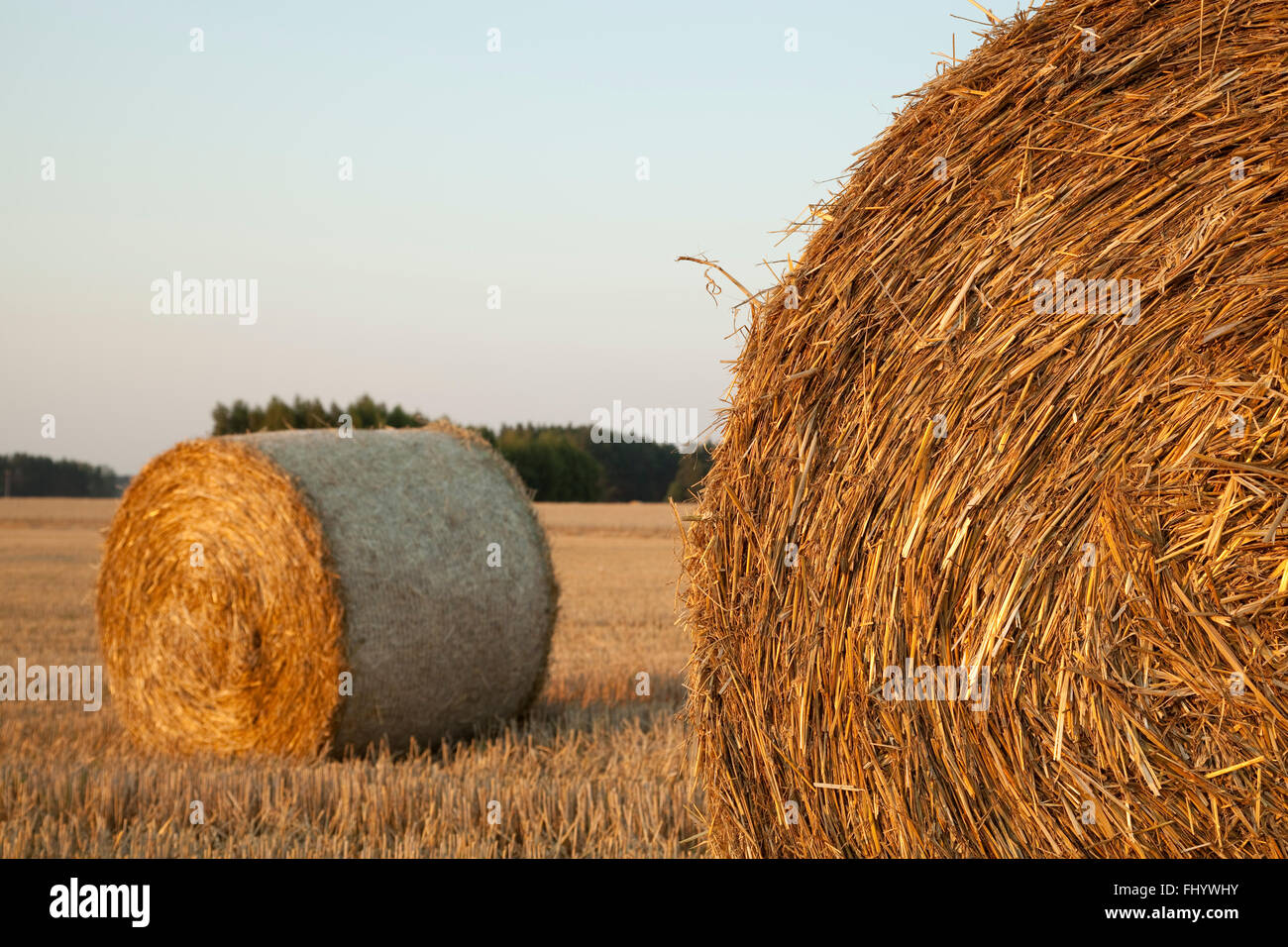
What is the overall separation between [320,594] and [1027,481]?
14.8 feet

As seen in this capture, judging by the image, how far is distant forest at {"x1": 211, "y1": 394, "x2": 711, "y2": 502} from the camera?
1555 inches

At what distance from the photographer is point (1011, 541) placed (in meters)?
3.49

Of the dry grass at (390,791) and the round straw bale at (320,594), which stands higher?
the round straw bale at (320,594)

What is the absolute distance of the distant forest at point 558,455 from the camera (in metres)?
39.5

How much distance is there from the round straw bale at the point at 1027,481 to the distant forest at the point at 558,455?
99.3ft

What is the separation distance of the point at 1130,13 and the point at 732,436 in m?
1.85

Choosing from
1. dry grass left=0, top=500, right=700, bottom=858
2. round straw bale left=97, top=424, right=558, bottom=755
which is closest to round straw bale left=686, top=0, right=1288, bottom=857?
dry grass left=0, top=500, right=700, bottom=858

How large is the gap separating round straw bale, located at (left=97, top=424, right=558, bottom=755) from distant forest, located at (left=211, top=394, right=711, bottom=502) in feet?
85.2

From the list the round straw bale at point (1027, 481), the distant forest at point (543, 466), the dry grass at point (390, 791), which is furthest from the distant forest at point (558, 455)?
the round straw bale at point (1027, 481)

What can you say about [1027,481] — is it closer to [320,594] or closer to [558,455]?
[320,594]

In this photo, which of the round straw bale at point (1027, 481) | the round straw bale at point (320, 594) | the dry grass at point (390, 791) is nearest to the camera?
the round straw bale at point (1027, 481)

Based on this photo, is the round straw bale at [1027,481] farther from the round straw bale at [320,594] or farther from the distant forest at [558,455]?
the distant forest at [558,455]

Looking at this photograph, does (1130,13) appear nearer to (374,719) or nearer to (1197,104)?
(1197,104)
